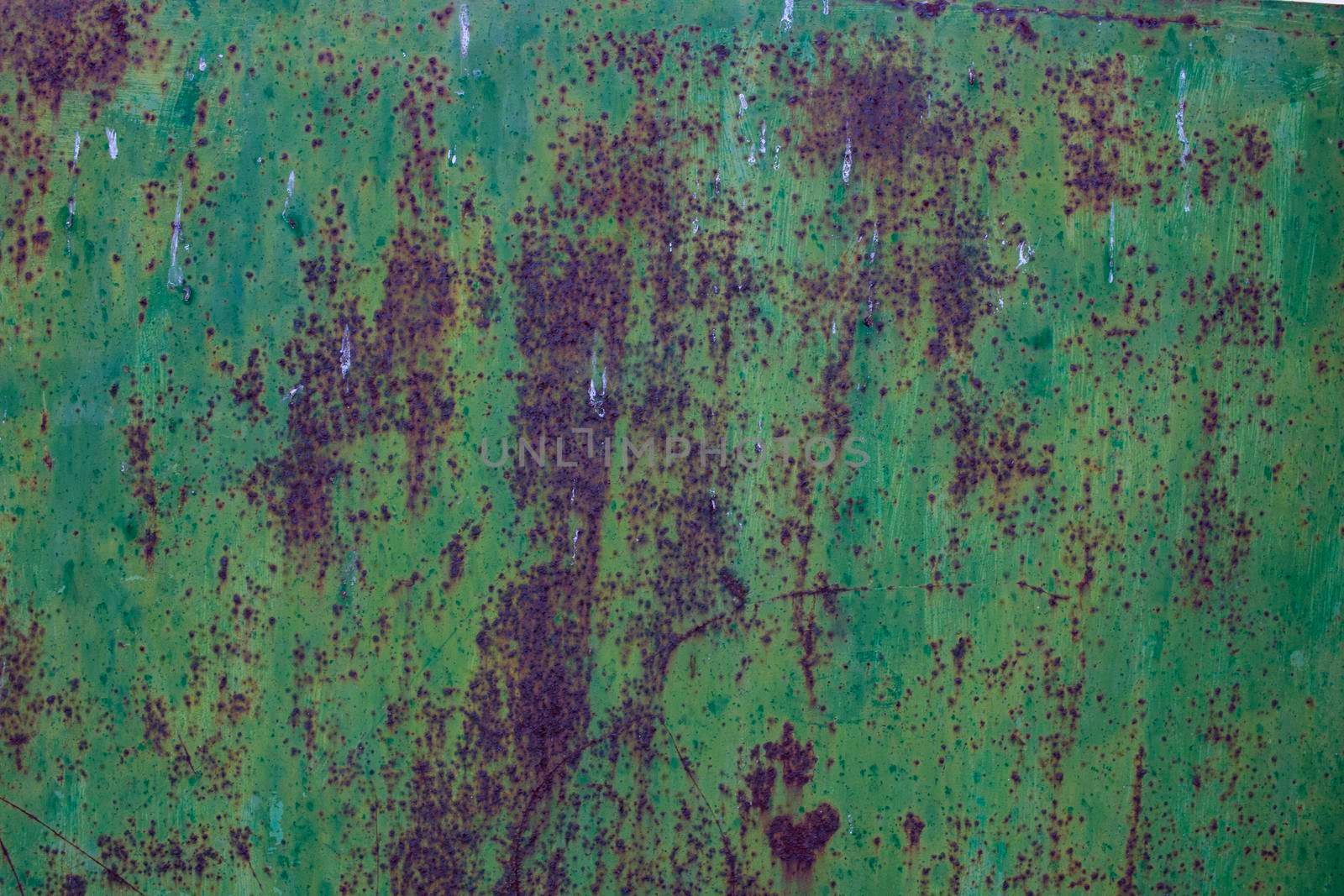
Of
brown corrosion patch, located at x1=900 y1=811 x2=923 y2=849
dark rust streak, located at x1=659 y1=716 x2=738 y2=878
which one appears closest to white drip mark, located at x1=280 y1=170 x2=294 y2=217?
dark rust streak, located at x1=659 y1=716 x2=738 y2=878

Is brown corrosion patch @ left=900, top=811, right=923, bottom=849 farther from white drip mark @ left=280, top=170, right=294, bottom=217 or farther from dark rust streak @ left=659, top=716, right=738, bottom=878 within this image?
white drip mark @ left=280, top=170, right=294, bottom=217

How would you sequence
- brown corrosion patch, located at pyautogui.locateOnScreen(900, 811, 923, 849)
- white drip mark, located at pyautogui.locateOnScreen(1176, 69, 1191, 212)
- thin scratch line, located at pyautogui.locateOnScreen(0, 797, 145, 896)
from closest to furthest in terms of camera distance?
thin scratch line, located at pyautogui.locateOnScreen(0, 797, 145, 896) < brown corrosion patch, located at pyautogui.locateOnScreen(900, 811, 923, 849) < white drip mark, located at pyautogui.locateOnScreen(1176, 69, 1191, 212)

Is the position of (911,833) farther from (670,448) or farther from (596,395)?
(596,395)

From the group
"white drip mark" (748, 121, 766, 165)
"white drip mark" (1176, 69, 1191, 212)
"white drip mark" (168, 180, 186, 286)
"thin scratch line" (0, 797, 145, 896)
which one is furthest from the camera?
"white drip mark" (1176, 69, 1191, 212)

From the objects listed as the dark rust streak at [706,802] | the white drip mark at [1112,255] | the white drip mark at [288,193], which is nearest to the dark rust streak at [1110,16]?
the white drip mark at [1112,255]

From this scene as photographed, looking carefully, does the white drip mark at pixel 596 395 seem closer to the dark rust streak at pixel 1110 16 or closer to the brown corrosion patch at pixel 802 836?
the brown corrosion patch at pixel 802 836

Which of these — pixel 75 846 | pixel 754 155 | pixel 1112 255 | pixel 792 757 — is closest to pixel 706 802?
pixel 792 757

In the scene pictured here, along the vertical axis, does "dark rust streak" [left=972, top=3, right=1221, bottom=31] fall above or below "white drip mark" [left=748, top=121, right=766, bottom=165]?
above

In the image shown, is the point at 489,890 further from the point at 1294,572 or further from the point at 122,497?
the point at 1294,572
